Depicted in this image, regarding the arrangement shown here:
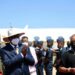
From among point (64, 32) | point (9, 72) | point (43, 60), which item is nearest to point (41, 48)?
point (43, 60)

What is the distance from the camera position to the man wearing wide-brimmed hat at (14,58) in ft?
29.1

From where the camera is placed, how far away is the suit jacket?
8906mm

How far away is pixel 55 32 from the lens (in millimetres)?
49781

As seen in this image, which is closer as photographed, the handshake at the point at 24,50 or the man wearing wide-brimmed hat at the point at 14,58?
the handshake at the point at 24,50

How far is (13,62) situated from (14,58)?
97 millimetres

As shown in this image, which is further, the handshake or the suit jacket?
the suit jacket

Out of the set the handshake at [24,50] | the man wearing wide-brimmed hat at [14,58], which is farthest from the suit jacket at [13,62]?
the handshake at [24,50]

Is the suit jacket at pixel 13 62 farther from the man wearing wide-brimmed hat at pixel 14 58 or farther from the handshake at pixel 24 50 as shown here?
the handshake at pixel 24 50

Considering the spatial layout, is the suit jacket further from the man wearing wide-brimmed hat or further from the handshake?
the handshake

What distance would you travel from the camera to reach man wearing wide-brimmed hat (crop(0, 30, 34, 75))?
8.87 meters

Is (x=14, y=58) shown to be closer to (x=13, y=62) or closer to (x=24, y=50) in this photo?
(x=13, y=62)

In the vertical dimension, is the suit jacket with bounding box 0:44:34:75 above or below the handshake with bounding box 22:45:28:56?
below

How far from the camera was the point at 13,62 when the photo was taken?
8.85 m

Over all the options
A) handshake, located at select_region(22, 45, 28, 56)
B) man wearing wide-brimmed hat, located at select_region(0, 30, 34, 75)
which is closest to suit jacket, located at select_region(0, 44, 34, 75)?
man wearing wide-brimmed hat, located at select_region(0, 30, 34, 75)
